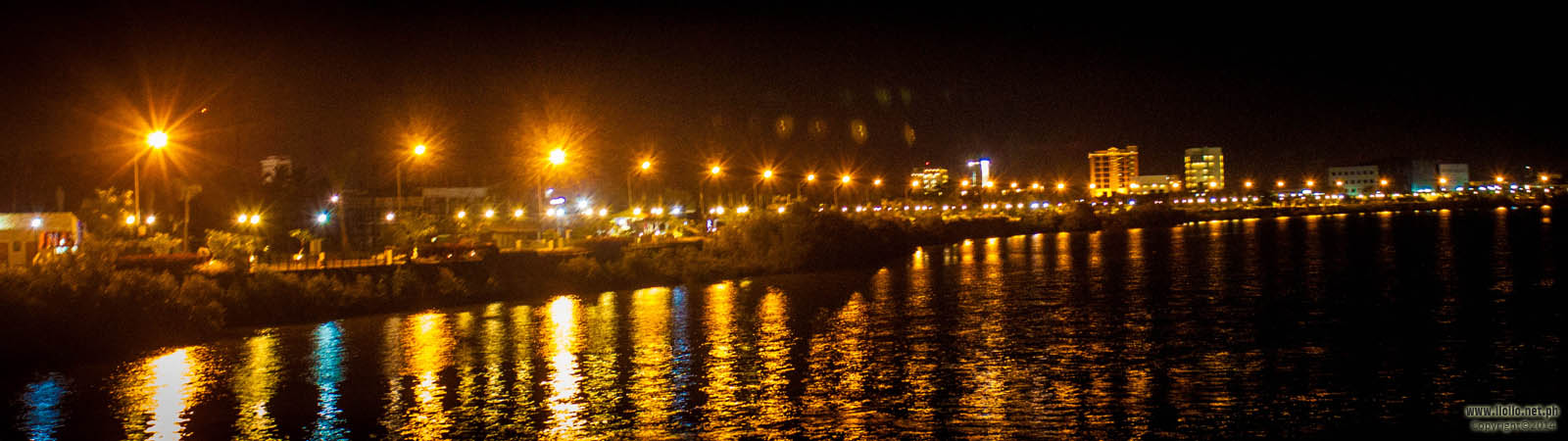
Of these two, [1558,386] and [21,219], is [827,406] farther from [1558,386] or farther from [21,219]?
[21,219]

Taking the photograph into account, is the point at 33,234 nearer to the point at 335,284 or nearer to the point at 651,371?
the point at 335,284

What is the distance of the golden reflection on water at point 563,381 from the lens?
41.7 feet

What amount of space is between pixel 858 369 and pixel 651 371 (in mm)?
2908

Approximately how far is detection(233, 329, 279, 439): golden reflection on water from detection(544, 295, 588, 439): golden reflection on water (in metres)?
3.01

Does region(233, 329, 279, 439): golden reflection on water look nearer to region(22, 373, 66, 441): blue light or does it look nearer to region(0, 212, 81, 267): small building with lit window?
region(22, 373, 66, 441): blue light

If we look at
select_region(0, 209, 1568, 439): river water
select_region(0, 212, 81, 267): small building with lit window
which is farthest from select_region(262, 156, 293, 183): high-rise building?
select_region(0, 209, 1568, 439): river water

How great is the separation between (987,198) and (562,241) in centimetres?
9544

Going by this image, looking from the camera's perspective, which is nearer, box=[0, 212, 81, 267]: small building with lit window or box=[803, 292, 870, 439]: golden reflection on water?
box=[803, 292, 870, 439]: golden reflection on water

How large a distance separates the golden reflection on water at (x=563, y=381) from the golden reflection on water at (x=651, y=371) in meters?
0.69

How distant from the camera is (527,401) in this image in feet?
47.0

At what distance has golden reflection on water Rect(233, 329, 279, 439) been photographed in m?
13.0

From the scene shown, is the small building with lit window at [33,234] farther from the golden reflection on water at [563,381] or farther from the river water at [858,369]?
the golden reflection on water at [563,381]

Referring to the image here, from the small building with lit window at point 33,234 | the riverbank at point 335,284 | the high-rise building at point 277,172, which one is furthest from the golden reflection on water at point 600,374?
the high-rise building at point 277,172

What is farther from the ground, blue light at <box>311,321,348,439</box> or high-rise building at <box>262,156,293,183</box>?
high-rise building at <box>262,156,293,183</box>
